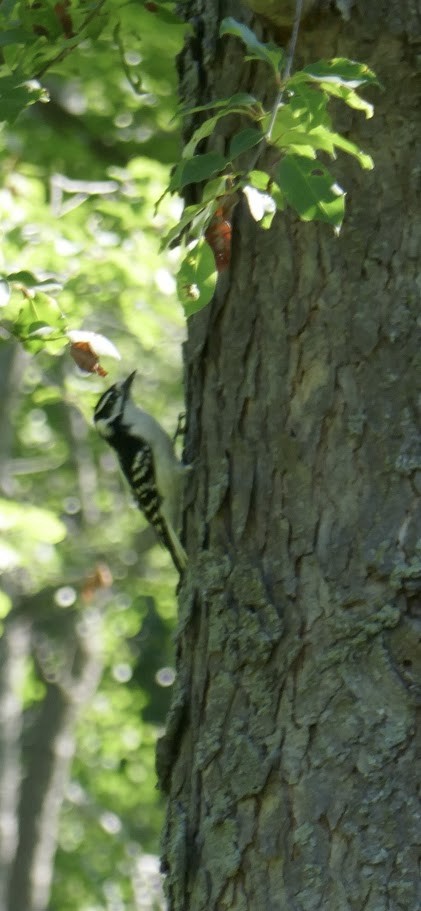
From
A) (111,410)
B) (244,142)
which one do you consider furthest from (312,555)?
(111,410)

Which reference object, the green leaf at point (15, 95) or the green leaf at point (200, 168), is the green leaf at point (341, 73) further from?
the green leaf at point (15, 95)

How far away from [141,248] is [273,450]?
17.2ft

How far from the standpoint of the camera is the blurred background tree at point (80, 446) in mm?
3547

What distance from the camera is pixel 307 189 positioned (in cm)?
235

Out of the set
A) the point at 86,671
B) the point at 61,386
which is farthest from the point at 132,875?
the point at 61,386

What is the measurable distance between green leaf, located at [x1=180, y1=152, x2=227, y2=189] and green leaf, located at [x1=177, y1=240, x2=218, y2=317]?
0.40ft

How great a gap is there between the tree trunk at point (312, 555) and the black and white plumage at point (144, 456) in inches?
57.9

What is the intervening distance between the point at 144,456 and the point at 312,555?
294cm

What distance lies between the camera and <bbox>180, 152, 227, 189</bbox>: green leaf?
7.81 ft

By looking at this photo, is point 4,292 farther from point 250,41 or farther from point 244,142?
point 250,41

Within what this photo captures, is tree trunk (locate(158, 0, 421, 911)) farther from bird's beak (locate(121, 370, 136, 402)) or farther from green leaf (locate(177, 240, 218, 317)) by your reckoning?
bird's beak (locate(121, 370, 136, 402))

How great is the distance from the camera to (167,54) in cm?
441

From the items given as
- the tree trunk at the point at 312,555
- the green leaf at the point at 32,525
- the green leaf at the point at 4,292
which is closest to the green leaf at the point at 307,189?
the tree trunk at the point at 312,555

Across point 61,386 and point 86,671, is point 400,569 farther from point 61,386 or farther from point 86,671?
point 86,671
